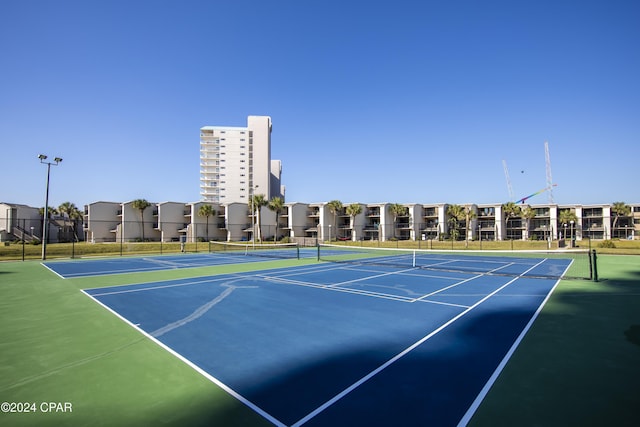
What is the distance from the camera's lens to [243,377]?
605 cm

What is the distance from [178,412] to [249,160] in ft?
383

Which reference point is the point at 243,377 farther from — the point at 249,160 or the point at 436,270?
the point at 249,160

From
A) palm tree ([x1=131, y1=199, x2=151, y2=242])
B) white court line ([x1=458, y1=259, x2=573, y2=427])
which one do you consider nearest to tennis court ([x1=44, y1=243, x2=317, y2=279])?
white court line ([x1=458, y1=259, x2=573, y2=427])

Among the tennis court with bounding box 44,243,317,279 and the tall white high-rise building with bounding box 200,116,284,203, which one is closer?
the tennis court with bounding box 44,243,317,279

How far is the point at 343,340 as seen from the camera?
315 inches

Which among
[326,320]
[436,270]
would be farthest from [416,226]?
[326,320]

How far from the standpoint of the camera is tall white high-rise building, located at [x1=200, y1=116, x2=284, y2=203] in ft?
381

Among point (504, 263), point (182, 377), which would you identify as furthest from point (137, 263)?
point (504, 263)

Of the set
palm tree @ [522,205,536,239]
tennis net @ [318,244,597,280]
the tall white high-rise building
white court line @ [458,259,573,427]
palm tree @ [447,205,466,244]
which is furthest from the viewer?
the tall white high-rise building

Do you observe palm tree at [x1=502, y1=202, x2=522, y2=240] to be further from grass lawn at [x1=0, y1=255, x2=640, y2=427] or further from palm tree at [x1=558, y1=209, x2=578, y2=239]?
grass lawn at [x1=0, y1=255, x2=640, y2=427]

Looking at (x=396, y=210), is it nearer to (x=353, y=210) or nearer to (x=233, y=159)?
(x=353, y=210)

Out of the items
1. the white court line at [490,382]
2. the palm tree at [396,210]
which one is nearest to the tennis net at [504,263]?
the white court line at [490,382]

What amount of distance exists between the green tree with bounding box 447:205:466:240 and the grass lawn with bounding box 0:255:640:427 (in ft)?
223

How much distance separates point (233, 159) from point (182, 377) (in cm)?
11602
